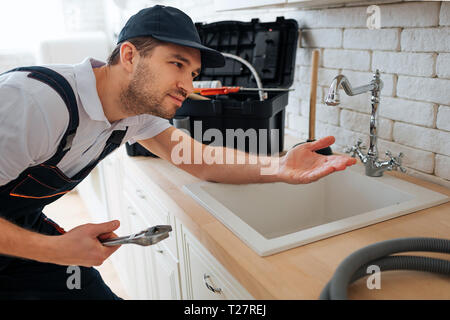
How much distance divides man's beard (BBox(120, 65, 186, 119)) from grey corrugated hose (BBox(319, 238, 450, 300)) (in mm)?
615

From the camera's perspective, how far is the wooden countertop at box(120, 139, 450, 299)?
27.2 inches

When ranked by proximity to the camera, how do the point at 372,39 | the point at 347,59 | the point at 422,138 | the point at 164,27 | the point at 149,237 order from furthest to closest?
the point at 347,59 → the point at 372,39 → the point at 422,138 → the point at 164,27 → the point at 149,237

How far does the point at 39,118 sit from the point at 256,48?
111 centimetres

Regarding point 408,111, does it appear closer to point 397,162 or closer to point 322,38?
point 397,162

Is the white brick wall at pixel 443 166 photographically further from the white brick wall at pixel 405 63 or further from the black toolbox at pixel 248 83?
the black toolbox at pixel 248 83

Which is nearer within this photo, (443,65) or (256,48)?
(443,65)

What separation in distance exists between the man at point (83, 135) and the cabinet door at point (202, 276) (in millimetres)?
228

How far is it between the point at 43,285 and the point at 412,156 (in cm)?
122

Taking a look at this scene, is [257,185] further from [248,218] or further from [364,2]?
[364,2]

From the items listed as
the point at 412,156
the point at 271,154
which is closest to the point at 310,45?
the point at 271,154

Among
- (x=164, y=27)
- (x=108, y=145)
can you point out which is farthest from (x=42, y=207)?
(x=164, y=27)

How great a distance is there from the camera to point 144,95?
1034 millimetres

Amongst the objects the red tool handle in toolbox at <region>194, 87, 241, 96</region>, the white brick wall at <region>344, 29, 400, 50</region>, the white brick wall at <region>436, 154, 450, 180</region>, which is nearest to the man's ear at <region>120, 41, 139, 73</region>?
the red tool handle in toolbox at <region>194, 87, 241, 96</region>
